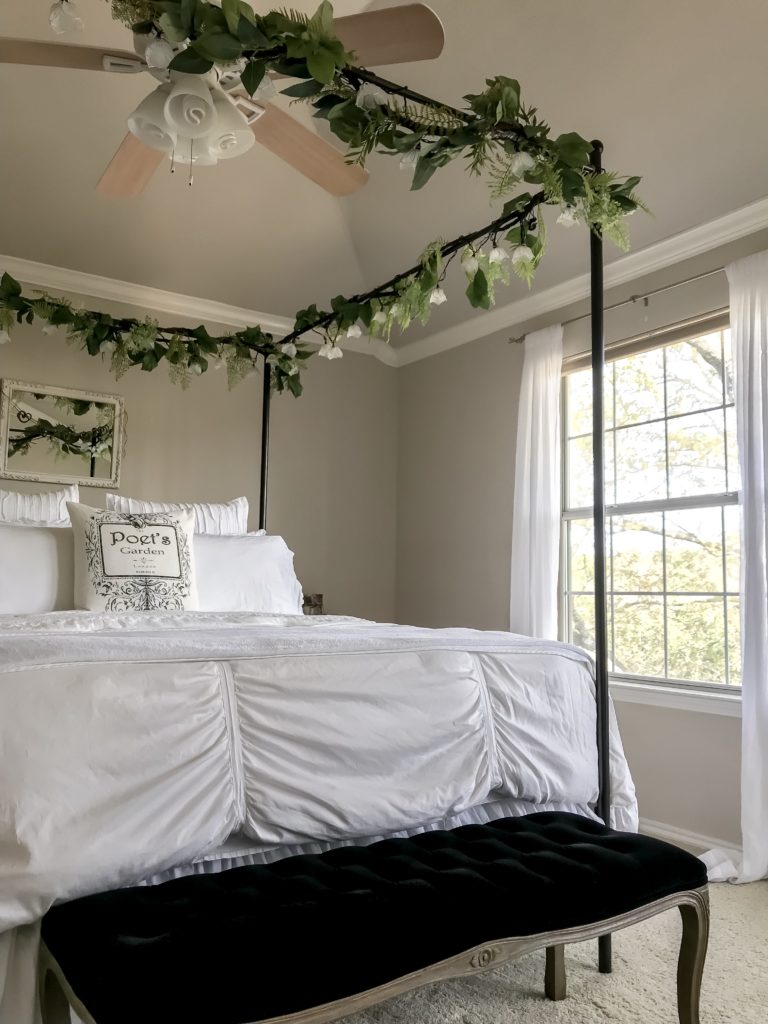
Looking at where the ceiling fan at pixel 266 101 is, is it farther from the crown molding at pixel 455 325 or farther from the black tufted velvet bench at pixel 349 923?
the black tufted velvet bench at pixel 349 923

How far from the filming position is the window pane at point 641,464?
3.61 m

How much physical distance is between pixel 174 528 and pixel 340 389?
2.19m

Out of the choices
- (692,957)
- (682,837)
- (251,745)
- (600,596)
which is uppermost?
(600,596)

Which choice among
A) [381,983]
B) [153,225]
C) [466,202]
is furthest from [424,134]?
[153,225]

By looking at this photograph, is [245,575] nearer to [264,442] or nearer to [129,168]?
[264,442]

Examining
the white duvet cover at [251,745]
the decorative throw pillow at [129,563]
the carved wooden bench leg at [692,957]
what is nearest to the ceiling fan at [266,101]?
the decorative throw pillow at [129,563]

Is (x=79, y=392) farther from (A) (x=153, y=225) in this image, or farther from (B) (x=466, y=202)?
(B) (x=466, y=202)

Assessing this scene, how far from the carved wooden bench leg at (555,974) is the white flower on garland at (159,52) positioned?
7.44ft

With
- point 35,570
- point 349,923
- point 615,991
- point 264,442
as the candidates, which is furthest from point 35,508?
point 615,991

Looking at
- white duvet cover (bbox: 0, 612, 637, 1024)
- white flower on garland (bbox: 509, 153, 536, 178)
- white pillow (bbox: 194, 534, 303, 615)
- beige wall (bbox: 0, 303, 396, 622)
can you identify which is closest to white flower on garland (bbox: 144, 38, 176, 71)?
white flower on garland (bbox: 509, 153, 536, 178)

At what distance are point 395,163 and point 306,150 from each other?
147cm

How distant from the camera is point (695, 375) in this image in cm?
352

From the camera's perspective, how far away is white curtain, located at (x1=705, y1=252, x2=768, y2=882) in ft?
9.59

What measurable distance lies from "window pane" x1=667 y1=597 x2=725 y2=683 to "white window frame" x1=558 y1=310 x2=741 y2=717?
0.04 meters
